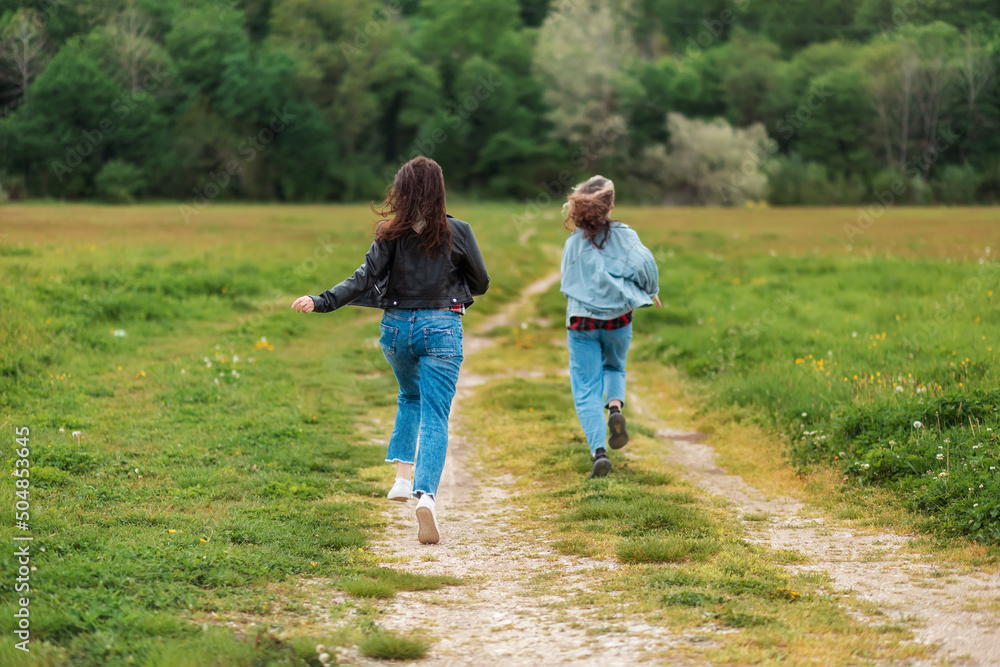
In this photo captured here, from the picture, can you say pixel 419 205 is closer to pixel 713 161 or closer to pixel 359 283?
pixel 359 283

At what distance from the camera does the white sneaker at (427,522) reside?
5.52m

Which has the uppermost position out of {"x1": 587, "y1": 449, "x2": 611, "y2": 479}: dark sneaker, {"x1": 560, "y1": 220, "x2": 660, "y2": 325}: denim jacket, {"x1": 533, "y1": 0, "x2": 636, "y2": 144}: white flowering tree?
{"x1": 533, "y1": 0, "x2": 636, "y2": 144}: white flowering tree

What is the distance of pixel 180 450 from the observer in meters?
7.17

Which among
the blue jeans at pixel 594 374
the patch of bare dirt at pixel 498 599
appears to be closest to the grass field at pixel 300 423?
the patch of bare dirt at pixel 498 599

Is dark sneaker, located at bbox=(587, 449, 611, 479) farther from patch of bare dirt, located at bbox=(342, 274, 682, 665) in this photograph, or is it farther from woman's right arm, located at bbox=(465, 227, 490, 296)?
woman's right arm, located at bbox=(465, 227, 490, 296)

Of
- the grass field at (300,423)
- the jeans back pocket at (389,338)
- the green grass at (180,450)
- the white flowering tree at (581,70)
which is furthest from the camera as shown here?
the white flowering tree at (581,70)

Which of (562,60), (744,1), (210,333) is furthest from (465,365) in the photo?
(744,1)

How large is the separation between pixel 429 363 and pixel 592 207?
2226 mm

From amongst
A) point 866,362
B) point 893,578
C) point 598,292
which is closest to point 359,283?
point 598,292

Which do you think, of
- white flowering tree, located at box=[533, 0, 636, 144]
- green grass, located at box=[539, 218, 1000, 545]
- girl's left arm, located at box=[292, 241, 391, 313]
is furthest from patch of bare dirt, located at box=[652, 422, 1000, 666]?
white flowering tree, located at box=[533, 0, 636, 144]

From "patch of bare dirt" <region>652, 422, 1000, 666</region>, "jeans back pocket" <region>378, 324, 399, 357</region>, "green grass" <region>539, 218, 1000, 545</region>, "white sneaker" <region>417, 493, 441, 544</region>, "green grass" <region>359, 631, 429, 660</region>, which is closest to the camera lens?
"green grass" <region>359, 631, 429, 660</region>

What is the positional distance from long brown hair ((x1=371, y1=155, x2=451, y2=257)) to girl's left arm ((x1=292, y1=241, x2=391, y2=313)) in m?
0.10

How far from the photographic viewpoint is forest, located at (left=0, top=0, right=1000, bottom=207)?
160 ft

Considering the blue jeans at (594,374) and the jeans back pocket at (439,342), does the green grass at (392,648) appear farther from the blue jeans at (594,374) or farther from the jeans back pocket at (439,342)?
the blue jeans at (594,374)
